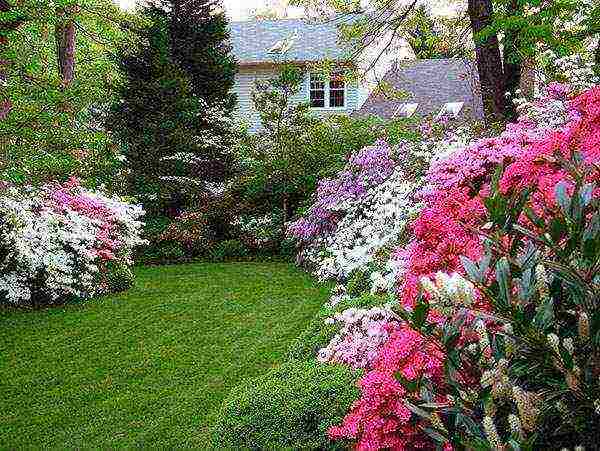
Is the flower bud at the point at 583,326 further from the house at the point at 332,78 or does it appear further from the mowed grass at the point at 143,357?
the house at the point at 332,78

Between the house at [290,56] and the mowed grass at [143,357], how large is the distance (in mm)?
12717

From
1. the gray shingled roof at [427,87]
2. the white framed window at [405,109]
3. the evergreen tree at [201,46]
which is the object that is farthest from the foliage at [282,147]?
the gray shingled roof at [427,87]

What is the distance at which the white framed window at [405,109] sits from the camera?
19647 mm

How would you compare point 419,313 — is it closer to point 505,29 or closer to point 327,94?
point 505,29

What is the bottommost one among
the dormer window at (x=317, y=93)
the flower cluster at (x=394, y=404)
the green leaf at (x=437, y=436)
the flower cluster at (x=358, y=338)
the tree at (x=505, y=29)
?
the flower cluster at (x=358, y=338)

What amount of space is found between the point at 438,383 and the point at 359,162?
7837 mm

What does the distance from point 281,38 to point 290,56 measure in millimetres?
1506

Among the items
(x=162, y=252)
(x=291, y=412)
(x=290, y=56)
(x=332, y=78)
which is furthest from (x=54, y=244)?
(x=290, y=56)

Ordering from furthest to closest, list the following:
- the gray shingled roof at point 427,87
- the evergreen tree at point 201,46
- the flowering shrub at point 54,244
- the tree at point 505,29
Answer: the gray shingled roof at point 427,87, the evergreen tree at point 201,46, the flowering shrub at point 54,244, the tree at point 505,29

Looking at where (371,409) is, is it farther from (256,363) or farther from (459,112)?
(459,112)

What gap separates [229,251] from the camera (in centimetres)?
1312

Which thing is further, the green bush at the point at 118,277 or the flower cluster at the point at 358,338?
the green bush at the point at 118,277

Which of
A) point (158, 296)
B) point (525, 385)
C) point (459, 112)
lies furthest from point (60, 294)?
point (459, 112)

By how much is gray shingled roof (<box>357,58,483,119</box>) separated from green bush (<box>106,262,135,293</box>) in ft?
36.2
